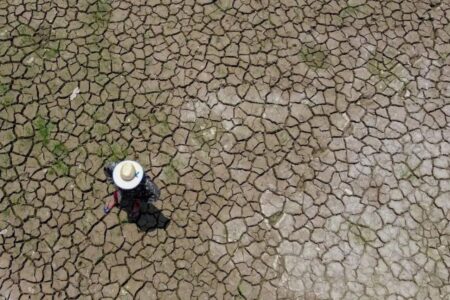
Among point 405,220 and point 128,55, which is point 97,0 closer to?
point 128,55

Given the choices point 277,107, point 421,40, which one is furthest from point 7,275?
point 421,40

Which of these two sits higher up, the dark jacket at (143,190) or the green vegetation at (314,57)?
the green vegetation at (314,57)

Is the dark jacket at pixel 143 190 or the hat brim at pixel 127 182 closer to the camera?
the hat brim at pixel 127 182

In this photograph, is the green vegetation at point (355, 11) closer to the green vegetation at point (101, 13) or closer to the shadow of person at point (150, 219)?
the green vegetation at point (101, 13)

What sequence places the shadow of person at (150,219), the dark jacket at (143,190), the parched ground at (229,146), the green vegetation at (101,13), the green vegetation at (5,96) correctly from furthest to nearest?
1. the green vegetation at (101,13)
2. the green vegetation at (5,96)
3. the shadow of person at (150,219)
4. the parched ground at (229,146)
5. the dark jacket at (143,190)

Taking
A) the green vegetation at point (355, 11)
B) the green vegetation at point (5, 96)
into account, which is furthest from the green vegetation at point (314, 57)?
the green vegetation at point (5, 96)

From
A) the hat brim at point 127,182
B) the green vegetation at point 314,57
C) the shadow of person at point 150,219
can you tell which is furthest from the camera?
the green vegetation at point 314,57

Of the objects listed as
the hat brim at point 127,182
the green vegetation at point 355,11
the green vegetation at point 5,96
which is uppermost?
the green vegetation at point 355,11
